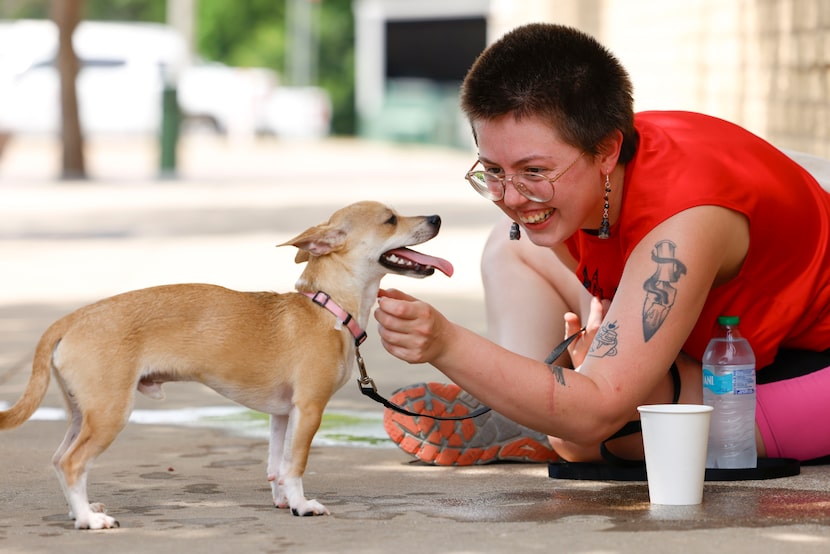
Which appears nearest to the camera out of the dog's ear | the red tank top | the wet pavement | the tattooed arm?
the wet pavement

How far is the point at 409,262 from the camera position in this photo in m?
4.59

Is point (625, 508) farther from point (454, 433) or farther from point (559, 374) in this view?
point (454, 433)

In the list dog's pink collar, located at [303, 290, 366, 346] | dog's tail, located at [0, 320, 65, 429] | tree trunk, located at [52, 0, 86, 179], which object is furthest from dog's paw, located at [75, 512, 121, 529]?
tree trunk, located at [52, 0, 86, 179]

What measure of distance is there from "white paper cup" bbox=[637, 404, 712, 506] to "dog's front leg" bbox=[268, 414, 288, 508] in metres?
1.16

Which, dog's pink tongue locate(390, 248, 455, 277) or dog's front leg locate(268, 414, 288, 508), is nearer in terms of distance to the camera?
dog's pink tongue locate(390, 248, 455, 277)

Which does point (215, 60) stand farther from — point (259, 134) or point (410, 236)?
point (410, 236)

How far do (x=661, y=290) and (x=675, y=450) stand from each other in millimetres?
482

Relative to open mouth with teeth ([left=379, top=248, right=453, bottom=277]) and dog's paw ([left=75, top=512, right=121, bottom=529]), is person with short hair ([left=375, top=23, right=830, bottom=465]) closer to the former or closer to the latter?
open mouth with teeth ([left=379, top=248, right=453, bottom=277])

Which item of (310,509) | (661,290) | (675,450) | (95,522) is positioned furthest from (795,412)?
(95,522)

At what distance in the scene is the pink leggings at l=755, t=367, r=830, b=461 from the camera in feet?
15.2

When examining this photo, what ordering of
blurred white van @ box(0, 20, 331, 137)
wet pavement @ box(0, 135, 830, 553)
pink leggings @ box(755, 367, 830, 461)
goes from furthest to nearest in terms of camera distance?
blurred white van @ box(0, 20, 331, 137) < pink leggings @ box(755, 367, 830, 461) < wet pavement @ box(0, 135, 830, 553)

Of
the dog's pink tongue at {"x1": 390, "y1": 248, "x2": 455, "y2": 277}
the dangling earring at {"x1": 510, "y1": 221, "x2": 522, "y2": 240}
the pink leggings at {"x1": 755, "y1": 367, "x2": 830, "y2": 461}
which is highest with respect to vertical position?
the dangling earring at {"x1": 510, "y1": 221, "x2": 522, "y2": 240}

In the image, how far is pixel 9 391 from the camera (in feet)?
21.5

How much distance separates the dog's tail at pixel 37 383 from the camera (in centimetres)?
415
